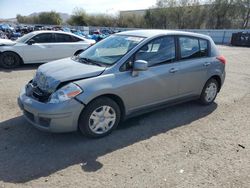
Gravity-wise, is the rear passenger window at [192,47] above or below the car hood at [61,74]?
above

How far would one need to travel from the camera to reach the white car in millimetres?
10078

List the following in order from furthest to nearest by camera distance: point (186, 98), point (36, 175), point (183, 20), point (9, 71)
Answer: point (183, 20) → point (9, 71) → point (186, 98) → point (36, 175)

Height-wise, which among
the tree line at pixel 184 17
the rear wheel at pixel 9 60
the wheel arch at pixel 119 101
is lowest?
the rear wheel at pixel 9 60

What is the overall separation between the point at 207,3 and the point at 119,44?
4765 centimetres

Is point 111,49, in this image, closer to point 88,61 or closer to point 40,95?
point 88,61

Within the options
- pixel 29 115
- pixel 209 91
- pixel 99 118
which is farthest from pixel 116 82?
pixel 209 91

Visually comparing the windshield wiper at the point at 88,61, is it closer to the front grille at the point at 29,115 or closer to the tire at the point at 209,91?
the front grille at the point at 29,115

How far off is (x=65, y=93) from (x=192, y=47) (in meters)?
2.91

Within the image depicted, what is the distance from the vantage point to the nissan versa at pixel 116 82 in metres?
3.92

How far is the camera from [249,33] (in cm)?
2830

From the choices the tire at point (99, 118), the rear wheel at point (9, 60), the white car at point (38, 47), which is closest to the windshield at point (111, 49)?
the tire at point (99, 118)

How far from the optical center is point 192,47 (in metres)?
5.49

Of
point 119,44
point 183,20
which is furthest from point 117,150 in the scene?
point 183,20

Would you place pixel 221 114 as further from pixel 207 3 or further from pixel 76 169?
pixel 207 3
